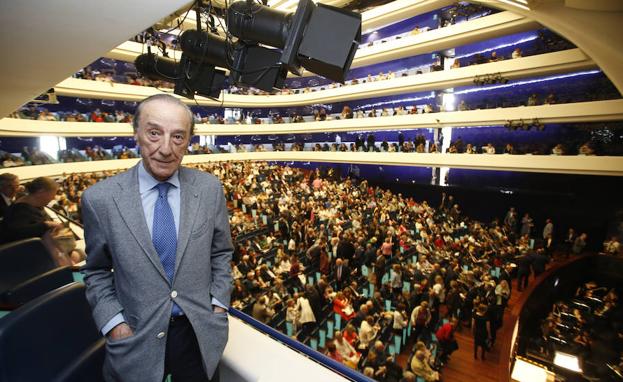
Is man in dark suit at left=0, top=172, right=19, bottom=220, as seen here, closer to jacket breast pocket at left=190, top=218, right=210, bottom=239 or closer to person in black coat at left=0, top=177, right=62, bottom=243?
person in black coat at left=0, top=177, right=62, bottom=243

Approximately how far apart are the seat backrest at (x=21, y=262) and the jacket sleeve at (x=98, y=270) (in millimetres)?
1226

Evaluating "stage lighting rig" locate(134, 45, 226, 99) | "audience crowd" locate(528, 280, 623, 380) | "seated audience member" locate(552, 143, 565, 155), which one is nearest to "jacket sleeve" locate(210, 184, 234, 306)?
"stage lighting rig" locate(134, 45, 226, 99)

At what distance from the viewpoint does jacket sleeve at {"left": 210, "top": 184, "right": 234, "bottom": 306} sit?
1178 millimetres

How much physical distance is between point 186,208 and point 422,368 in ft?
14.1

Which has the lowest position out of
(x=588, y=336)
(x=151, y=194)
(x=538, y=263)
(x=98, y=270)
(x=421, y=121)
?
(x=588, y=336)

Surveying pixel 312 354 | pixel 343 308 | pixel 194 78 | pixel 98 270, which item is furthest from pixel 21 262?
pixel 343 308

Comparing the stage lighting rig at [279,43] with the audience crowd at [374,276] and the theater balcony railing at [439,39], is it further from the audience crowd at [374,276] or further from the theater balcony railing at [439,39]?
the theater balcony railing at [439,39]

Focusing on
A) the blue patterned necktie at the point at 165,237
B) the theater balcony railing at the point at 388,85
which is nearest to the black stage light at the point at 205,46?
the blue patterned necktie at the point at 165,237

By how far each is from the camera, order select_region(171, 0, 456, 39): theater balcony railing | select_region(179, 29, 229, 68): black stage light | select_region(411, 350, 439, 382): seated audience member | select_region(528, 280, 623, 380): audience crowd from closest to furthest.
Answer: select_region(179, 29, 229, 68): black stage light < select_region(411, 350, 439, 382): seated audience member < select_region(528, 280, 623, 380): audience crowd < select_region(171, 0, 456, 39): theater balcony railing

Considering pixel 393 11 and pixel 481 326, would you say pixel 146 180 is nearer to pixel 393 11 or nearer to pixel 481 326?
pixel 481 326

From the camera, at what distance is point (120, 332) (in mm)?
1012

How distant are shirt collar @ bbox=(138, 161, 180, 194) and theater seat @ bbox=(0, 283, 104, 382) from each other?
0.58 m

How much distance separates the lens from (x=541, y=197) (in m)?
12.1

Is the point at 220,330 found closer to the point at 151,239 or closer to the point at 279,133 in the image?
the point at 151,239
